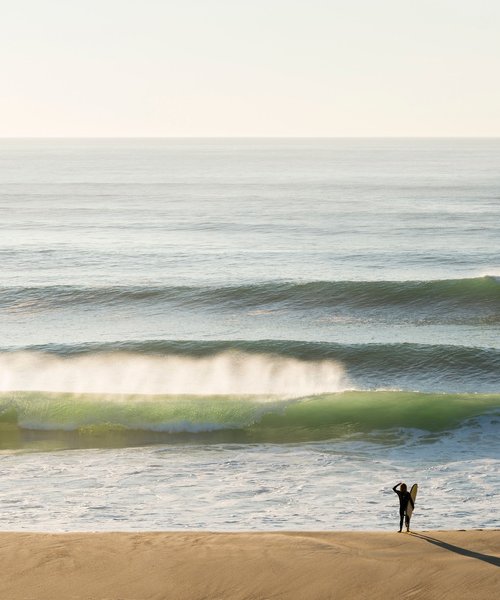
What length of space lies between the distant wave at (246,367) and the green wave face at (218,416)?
1993 mm

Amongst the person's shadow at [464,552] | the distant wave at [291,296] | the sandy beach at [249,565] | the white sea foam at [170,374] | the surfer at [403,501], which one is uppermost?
the distant wave at [291,296]

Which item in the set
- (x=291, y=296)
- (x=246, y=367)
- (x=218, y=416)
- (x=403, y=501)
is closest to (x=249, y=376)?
(x=246, y=367)

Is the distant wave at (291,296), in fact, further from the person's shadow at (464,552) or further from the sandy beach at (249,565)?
the sandy beach at (249,565)

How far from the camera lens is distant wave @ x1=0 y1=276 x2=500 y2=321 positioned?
119 feet

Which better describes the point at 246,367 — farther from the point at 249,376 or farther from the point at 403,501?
the point at 403,501

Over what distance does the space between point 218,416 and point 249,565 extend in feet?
33.4

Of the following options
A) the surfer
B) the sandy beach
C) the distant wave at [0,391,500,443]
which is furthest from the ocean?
the sandy beach

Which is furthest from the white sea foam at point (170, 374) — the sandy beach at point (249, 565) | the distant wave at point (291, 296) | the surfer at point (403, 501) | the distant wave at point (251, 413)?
the sandy beach at point (249, 565)

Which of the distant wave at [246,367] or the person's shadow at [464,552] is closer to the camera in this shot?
the person's shadow at [464,552]

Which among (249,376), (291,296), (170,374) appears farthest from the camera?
(291,296)

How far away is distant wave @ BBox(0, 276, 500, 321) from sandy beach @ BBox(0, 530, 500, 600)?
2311 centimetres

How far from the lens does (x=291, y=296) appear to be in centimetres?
3753

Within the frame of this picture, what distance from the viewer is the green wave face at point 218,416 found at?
21.3 metres

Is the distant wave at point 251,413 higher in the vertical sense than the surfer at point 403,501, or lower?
higher
